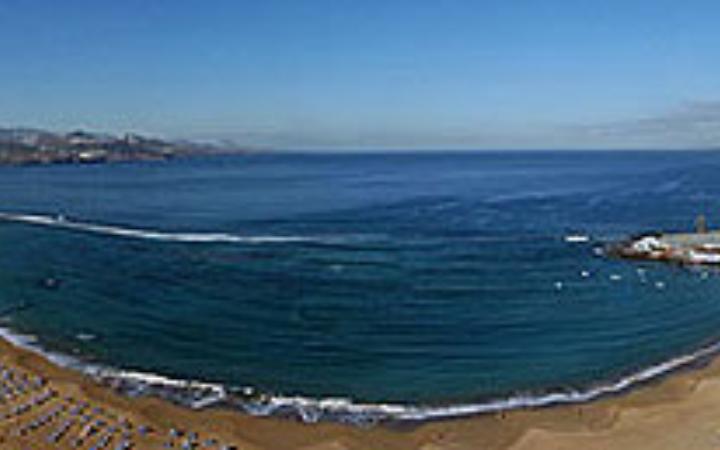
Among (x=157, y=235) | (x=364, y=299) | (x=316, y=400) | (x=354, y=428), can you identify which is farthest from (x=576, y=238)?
(x=354, y=428)

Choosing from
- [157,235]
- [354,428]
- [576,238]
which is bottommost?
[354,428]

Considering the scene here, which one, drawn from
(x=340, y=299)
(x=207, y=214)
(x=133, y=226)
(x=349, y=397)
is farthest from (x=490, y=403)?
(x=207, y=214)

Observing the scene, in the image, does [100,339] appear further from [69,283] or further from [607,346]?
[607,346]

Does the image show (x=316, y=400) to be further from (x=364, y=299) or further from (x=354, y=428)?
(x=364, y=299)

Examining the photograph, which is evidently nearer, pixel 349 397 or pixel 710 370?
pixel 349 397

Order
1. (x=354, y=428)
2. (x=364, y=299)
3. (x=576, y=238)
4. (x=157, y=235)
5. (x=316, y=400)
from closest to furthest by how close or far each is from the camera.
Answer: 1. (x=354, y=428)
2. (x=316, y=400)
3. (x=364, y=299)
4. (x=576, y=238)
5. (x=157, y=235)

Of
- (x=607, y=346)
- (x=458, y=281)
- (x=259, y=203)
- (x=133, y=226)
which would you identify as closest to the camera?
(x=607, y=346)

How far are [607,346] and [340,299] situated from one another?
17.8 meters

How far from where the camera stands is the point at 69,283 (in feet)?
191

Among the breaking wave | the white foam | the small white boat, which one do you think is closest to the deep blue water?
the white foam

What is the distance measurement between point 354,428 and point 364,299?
20.8 metres

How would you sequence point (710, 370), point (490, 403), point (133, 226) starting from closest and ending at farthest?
point (490, 403) < point (710, 370) < point (133, 226)

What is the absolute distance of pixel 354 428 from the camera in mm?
31656

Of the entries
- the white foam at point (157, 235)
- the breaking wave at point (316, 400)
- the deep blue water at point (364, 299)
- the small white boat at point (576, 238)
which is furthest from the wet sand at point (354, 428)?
the white foam at point (157, 235)
